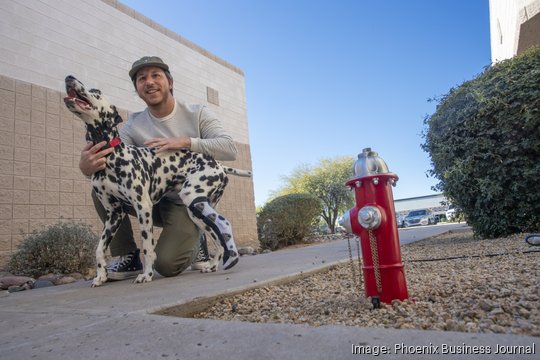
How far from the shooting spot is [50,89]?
7055mm

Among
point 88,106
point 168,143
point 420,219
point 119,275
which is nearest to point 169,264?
point 119,275

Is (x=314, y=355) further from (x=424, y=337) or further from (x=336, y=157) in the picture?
(x=336, y=157)

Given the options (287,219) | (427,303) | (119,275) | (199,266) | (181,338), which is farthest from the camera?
(287,219)

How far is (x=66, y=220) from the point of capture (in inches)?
266

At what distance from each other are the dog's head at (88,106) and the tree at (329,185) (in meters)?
21.9

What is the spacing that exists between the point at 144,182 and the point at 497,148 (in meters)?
4.33

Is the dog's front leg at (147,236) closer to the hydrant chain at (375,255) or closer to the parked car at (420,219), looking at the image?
the hydrant chain at (375,255)

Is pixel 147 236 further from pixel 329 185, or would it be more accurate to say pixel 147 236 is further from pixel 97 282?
pixel 329 185

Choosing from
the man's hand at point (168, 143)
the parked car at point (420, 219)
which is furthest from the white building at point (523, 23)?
the parked car at point (420, 219)

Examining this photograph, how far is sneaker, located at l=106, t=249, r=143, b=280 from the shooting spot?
350 centimetres

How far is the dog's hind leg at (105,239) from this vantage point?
10.5 ft

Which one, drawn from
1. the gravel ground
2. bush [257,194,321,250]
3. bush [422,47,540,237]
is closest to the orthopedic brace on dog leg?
the gravel ground

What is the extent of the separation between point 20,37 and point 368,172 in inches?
279

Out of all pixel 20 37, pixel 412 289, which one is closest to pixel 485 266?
pixel 412 289
